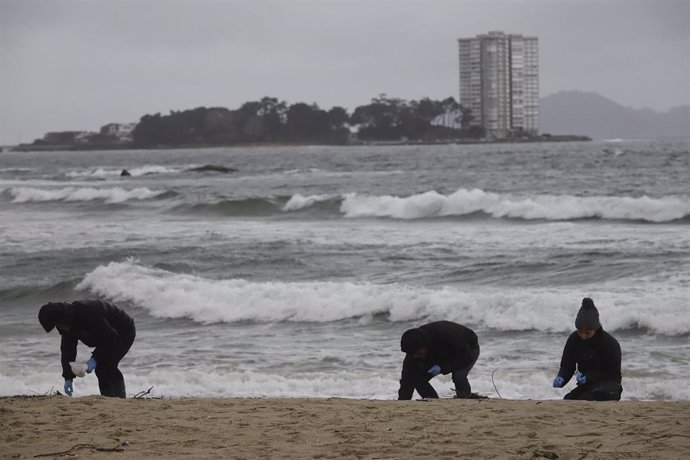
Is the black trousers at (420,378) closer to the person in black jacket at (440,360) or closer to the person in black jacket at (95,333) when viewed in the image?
the person in black jacket at (440,360)

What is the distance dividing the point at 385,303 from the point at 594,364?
6726mm

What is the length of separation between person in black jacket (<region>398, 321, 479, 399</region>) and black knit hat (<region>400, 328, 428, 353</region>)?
78mm

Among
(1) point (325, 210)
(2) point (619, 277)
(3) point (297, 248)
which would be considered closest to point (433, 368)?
(2) point (619, 277)

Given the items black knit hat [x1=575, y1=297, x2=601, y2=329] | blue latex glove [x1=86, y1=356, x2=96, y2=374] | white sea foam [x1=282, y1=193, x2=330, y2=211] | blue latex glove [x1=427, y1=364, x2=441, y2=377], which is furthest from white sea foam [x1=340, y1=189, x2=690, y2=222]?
blue latex glove [x1=86, y1=356, x2=96, y2=374]

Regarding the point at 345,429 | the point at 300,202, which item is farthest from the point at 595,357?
the point at 300,202

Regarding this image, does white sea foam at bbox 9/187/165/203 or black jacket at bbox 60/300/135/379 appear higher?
black jacket at bbox 60/300/135/379

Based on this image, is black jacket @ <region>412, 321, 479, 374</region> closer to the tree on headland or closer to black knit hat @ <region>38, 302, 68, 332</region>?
black knit hat @ <region>38, 302, 68, 332</region>

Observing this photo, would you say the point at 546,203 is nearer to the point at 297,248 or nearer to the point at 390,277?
the point at 297,248

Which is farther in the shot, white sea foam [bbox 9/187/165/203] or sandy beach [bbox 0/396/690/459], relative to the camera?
white sea foam [bbox 9/187/165/203]

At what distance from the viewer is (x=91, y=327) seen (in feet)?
26.8

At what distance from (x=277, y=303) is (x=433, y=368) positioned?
23.5 feet

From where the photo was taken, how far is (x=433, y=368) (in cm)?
824

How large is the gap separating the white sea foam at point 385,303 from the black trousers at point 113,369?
585 centimetres

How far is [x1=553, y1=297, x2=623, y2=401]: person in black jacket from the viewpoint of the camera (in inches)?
307
